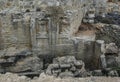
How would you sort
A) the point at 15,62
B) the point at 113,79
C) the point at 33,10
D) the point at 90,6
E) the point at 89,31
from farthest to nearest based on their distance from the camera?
the point at 90,6, the point at 89,31, the point at 33,10, the point at 15,62, the point at 113,79

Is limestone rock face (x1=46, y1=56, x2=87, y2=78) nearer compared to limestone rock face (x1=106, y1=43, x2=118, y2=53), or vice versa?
limestone rock face (x1=46, y1=56, x2=87, y2=78)

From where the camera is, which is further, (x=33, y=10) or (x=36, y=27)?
(x=33, y=10)

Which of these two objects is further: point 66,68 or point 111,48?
point 111,48

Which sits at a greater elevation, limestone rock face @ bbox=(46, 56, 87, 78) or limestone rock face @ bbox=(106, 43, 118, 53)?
limestone rock face @ bbox=(106, 43, 118, 53)

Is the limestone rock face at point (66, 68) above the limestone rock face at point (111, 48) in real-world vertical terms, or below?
below

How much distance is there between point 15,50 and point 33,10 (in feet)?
7.75

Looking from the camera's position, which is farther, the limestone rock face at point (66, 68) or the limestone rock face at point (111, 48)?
the limestone rock face at point (111, 48)

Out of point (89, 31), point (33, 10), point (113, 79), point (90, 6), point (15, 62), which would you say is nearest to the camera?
point (113, 79)

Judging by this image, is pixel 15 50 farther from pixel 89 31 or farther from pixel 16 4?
pixel 89 31

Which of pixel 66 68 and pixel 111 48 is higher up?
pixel 111 48

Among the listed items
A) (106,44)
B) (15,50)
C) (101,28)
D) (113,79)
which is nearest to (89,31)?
(101,28)

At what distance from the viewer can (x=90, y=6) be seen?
51.8 feet

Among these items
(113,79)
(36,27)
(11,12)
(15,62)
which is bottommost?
(15,62)

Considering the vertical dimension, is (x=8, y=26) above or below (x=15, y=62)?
above
